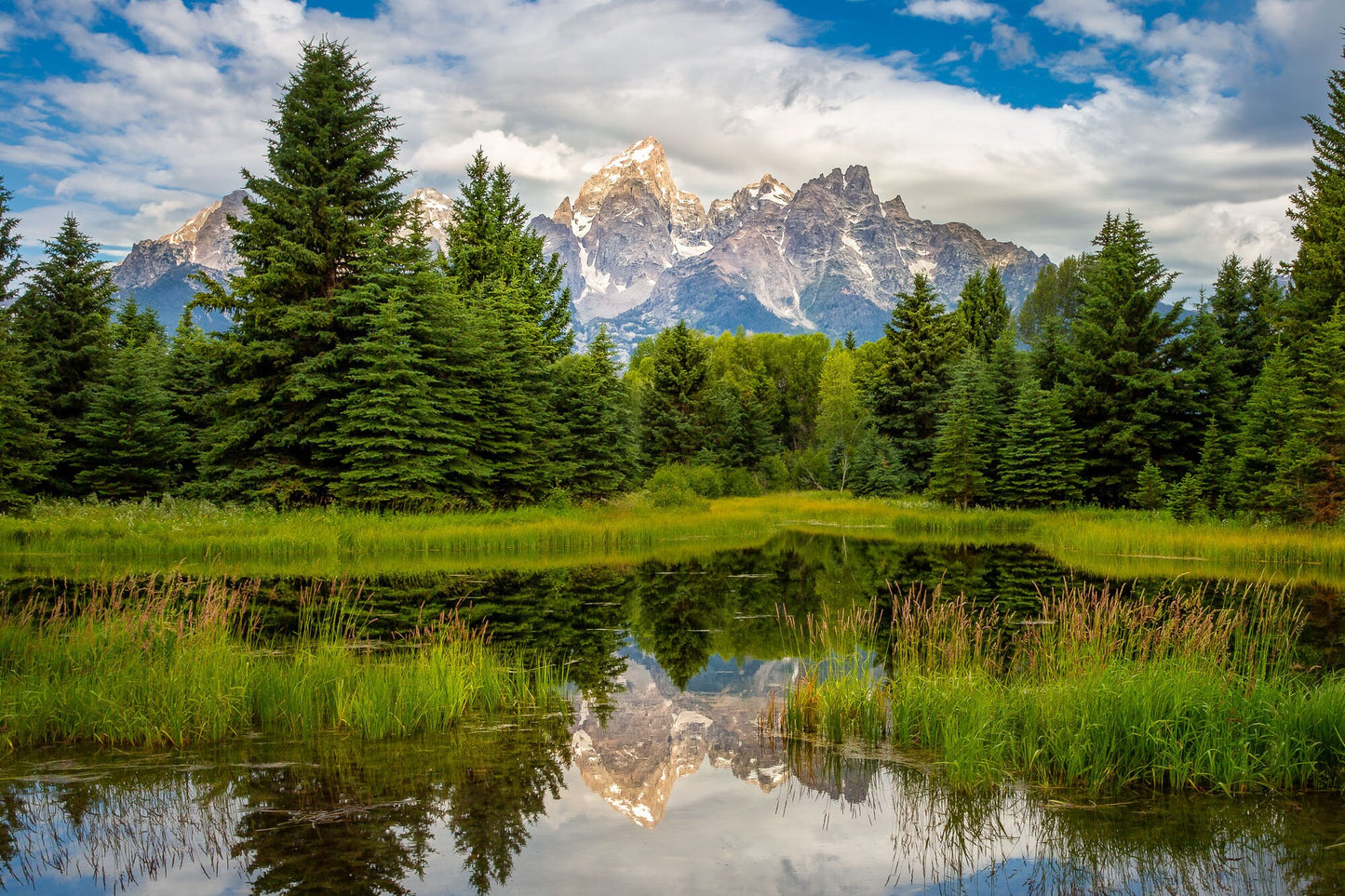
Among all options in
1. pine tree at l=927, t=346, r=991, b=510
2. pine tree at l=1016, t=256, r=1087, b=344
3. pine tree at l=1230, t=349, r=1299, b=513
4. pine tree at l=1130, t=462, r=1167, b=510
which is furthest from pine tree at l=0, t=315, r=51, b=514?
pine tree at l=1016, t=256, r=1087, b=344

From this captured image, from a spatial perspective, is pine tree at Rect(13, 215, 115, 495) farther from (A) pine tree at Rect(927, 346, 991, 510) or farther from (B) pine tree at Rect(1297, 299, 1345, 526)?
(B) pine tree at Rect(1297, 299, 1345, 526)

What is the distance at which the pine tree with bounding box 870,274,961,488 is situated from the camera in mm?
47875

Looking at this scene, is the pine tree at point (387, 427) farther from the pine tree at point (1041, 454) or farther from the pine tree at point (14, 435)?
the pine tree at point (1041, 454)

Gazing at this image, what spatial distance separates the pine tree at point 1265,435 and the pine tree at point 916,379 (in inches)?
759

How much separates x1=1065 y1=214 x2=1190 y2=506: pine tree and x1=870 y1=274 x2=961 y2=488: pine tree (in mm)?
10608

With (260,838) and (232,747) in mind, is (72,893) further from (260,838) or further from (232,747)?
(232,747)

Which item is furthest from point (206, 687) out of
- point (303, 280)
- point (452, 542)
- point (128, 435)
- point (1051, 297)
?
point (1051, 297)

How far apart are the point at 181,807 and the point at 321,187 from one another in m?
25.2

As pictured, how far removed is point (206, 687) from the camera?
7.44m

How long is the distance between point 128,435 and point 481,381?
43.6 feet

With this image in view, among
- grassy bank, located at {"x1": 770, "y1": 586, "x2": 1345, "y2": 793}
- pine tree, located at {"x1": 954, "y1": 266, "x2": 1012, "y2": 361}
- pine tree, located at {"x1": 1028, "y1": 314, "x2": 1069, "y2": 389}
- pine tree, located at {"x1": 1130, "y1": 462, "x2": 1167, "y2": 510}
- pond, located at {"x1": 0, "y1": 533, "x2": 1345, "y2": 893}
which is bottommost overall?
pond, located at {"x1": 0, "y1": 533, "x2": 1345, "y2": 893}

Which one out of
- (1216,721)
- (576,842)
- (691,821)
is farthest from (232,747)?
(1216,721)

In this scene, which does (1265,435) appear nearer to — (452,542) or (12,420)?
(452,542)

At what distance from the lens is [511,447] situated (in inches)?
1208
